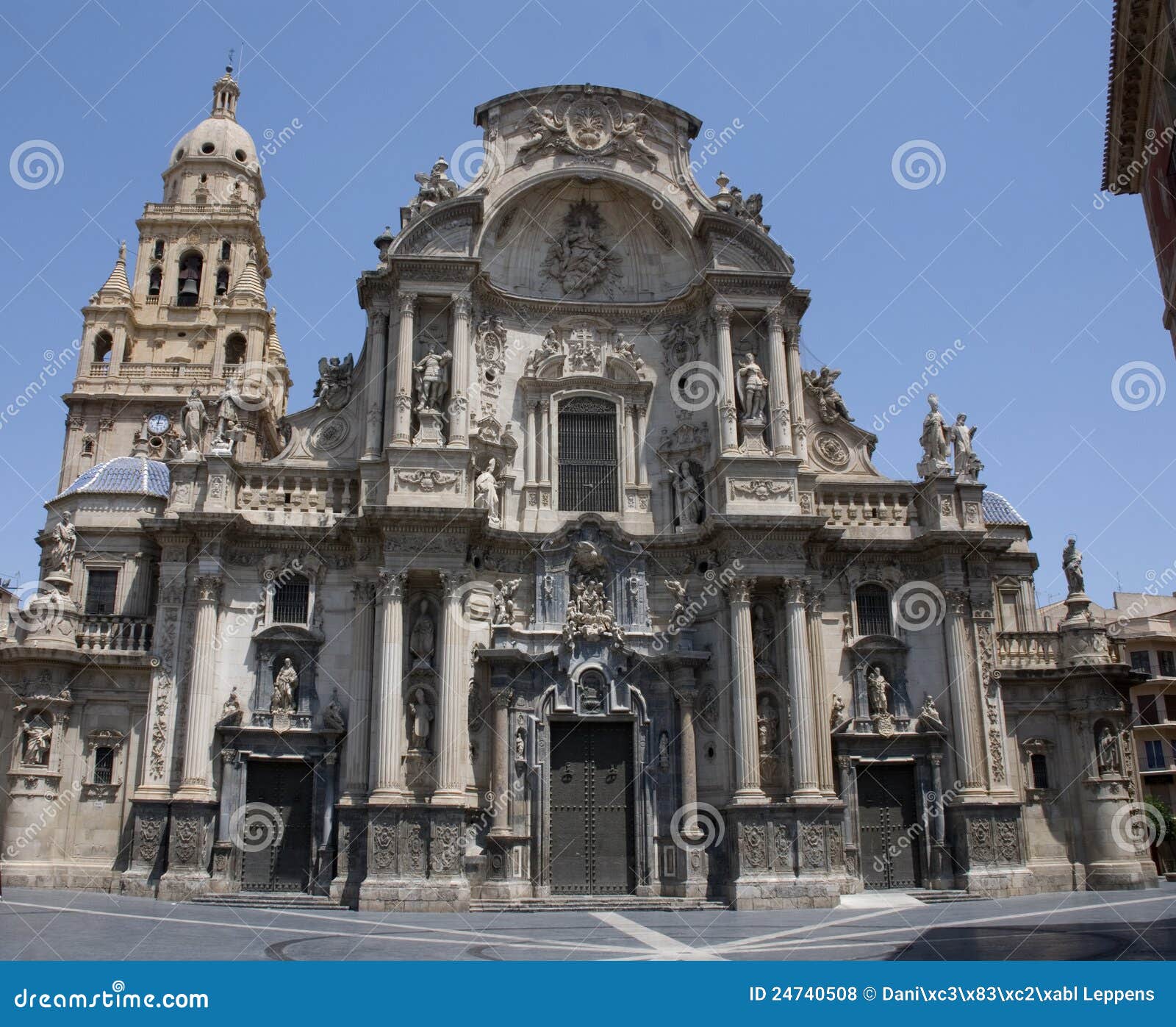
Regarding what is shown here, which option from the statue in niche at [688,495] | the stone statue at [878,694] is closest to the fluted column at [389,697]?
the statue in niche at [688,495]

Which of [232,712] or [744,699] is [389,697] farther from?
[744,699]

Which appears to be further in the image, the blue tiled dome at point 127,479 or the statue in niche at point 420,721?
the blue tiled dome at point 127,479

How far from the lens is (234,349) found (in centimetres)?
5378

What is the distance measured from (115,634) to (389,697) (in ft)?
28.7

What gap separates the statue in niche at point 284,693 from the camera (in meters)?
26.3

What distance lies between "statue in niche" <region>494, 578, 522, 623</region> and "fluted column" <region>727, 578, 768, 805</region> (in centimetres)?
539

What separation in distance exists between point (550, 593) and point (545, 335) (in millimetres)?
7869

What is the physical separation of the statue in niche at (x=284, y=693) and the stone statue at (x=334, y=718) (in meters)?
0.83

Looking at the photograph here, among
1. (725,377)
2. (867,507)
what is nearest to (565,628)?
(725,377)

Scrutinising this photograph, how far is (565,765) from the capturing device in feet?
88.7

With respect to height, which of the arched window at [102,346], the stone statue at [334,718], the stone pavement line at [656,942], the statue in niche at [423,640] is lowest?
the stone pavement line at [656,942]

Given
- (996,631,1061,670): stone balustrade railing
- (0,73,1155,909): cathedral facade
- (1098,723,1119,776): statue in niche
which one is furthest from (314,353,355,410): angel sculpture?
(1098,723,1119,776): statue in niche

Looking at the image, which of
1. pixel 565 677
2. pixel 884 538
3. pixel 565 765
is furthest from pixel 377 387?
pixel 884 538

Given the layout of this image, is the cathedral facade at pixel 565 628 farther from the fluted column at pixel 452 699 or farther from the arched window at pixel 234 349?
the arched window at pixel 234 349
